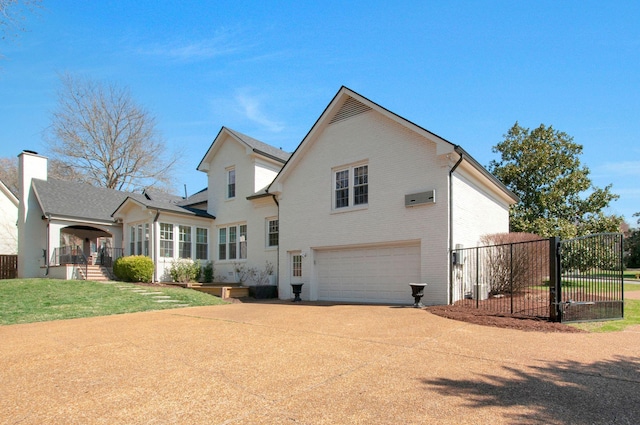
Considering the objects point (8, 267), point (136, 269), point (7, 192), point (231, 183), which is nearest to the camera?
point (136, 269)

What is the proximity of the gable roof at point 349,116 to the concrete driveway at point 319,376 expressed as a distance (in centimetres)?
606

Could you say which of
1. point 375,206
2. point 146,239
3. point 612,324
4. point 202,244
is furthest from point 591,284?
point 146,239

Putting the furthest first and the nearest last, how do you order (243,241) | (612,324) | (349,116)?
(243,241), (349,116), (612,324)

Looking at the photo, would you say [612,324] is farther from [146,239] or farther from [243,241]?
[146,239]

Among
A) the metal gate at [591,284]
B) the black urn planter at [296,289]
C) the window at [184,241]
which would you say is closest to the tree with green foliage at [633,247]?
the metal gate at [591,284]

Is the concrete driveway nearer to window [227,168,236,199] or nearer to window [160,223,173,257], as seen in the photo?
window [160,223,173,257]

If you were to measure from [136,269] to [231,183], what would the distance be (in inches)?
247

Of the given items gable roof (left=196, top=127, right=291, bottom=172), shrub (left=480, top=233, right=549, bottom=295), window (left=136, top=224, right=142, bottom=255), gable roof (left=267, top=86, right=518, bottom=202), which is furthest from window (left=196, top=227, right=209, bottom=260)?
shrub (left=480, top=233, right=549, bottom=295)

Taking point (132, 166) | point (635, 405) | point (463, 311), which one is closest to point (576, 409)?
point (635, 405)

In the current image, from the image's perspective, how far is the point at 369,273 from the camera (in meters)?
15.2

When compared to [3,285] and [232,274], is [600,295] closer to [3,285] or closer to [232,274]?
[232,274]

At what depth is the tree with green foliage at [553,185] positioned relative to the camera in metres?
26.6

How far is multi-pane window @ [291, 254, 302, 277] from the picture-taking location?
17.6 meters

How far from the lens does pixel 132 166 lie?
38.4 metres
